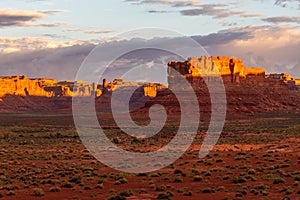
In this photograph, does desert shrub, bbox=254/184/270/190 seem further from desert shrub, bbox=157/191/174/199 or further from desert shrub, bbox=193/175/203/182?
desert shrub, bbox=157/191/174/199

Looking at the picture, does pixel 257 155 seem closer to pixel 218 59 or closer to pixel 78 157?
pixel 78 157

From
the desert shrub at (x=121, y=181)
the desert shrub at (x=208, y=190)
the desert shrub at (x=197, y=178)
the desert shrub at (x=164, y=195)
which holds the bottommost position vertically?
the desert shrub at (x=197, y=178)

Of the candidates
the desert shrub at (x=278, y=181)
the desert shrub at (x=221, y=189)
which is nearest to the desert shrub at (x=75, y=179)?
the desert shrub at (x=221, y=189)

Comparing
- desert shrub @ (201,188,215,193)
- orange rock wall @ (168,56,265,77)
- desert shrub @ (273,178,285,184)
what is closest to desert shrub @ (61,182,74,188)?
desert shrub @ (201,188,215,193)

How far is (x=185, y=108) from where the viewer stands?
11275 cm

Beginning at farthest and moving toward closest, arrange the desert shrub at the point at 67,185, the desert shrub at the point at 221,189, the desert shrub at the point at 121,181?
the desert shrub at the point at 121,181 < the desert shrub at the point at 67,185 < the desert shrub at the point at 221,189

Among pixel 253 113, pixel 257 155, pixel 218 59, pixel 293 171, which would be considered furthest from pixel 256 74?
pixel 293 171

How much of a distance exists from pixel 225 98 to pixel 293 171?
94.1 meters

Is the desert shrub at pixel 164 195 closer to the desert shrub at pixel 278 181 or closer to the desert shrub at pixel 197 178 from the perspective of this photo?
the desert shrub at pixel 197 178

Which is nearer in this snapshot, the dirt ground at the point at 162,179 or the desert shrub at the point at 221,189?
the dirt ground at the point at 162,179

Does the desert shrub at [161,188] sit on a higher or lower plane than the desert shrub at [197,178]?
higher

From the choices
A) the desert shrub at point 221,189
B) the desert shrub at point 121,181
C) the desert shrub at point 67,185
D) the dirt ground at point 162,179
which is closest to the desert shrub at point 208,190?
the dirt ground at point 162,179

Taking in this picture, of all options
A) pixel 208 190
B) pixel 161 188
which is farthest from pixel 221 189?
pixel 161 188

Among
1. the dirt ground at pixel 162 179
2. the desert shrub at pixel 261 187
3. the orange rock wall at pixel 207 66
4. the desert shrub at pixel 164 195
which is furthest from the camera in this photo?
the orange rock wall at pixel 207 66
